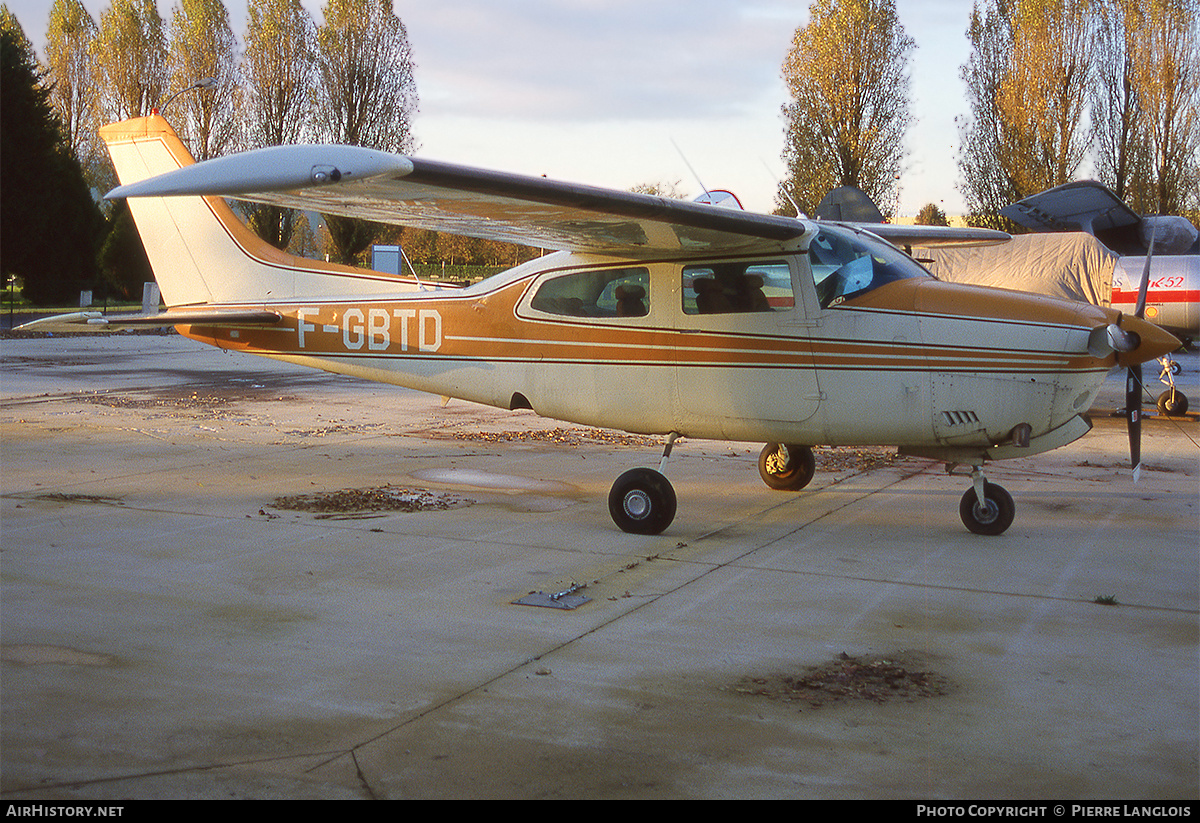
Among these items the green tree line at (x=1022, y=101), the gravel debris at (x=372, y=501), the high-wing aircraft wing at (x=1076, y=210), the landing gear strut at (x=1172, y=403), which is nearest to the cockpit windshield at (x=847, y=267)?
the gravel debris at (x=372, y=501)

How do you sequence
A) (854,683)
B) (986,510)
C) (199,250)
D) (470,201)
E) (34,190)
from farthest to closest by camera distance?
(34,190) < (199,250) < (986,510) < (470,201) < (854,683)

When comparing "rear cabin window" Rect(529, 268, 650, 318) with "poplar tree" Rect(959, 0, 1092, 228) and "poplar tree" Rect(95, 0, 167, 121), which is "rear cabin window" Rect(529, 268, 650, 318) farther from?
"poplar tree" Rect(95, 0, 167, 121)

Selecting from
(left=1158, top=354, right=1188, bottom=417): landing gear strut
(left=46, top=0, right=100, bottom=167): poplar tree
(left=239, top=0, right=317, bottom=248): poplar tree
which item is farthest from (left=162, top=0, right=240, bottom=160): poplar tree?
(left=1158, top=354, right=1188, bottom=417): landing gear strut

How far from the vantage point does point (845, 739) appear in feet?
12.5

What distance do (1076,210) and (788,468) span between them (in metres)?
14.3

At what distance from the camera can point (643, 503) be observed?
738cm

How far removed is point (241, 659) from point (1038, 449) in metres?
5.51

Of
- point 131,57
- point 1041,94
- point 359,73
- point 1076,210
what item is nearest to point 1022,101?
point 1041,94

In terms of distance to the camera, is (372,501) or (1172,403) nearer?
(372,501)

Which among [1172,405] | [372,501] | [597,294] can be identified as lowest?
[372,501]

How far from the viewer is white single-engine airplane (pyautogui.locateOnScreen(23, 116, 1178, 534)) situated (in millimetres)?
6730

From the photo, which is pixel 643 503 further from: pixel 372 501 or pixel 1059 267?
pixel 1059 267

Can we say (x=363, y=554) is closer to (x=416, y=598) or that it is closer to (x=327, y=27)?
(x=416, y=598)

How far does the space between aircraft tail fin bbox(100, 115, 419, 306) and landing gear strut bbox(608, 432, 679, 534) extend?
3555mm
